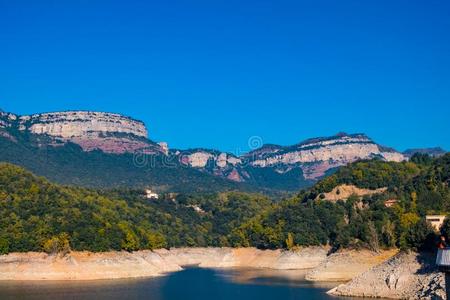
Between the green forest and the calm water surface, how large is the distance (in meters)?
11.3

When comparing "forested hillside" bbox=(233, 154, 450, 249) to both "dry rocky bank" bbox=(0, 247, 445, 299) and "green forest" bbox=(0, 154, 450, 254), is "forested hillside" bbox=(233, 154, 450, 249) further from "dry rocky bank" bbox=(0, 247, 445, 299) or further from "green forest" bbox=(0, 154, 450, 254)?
"dry rocky bank" bbox=(0, 247, 445, 299)

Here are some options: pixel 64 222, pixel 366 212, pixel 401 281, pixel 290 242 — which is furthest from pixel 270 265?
pixel 401 281

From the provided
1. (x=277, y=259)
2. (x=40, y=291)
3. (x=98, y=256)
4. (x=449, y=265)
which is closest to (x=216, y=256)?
(x=277, y=259)

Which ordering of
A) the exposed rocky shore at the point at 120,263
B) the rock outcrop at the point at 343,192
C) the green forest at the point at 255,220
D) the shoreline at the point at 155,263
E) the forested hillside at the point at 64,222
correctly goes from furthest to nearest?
the rock outcrop at the point at 343,192 < the forested hillside at the point at 64,222 < the exposed rocky shore at the point at 120,263 < the green forest at the point at 255,220 < the shoreline at the point at 155,263

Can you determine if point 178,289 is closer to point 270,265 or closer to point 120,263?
point 120,263

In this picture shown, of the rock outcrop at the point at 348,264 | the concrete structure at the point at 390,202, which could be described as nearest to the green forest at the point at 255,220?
the concrete structure at the point at 390,202

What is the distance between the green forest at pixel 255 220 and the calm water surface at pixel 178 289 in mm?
11331

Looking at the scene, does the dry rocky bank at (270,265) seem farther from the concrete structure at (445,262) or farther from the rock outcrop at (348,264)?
the concrete structure at (445,262)

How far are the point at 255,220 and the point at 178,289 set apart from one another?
68181 millimetres

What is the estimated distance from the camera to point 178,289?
90.8m

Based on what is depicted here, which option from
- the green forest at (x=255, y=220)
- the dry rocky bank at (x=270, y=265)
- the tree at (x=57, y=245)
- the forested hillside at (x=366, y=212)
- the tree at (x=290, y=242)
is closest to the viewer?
the dry rocky bank at (x=270, y=265)

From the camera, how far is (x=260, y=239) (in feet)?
472

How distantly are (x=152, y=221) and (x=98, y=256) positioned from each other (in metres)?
60.8

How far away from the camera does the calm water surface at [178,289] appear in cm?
7981
